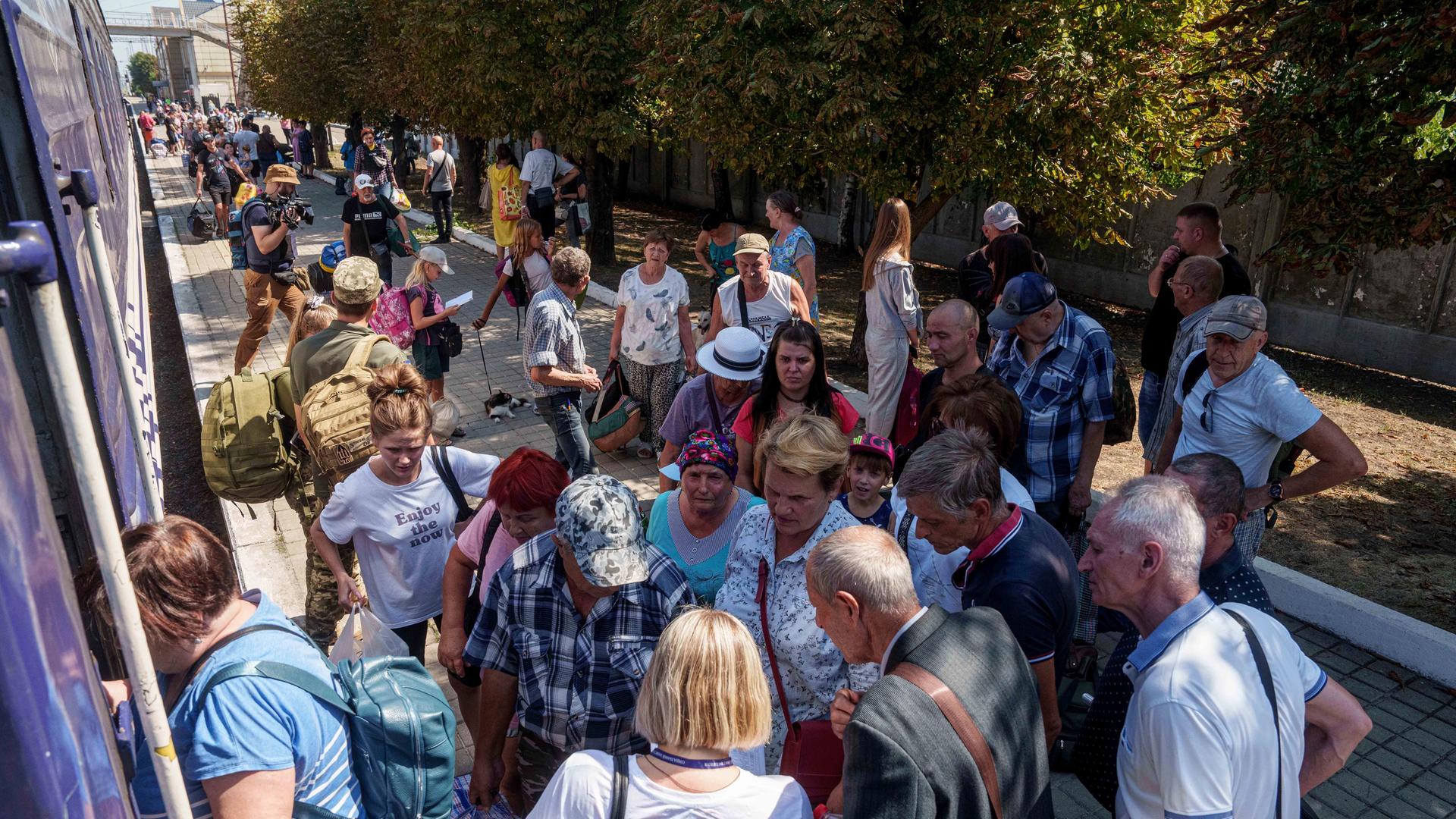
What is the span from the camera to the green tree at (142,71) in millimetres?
135750

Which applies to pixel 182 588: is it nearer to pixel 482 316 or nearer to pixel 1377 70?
pixel 1377 70

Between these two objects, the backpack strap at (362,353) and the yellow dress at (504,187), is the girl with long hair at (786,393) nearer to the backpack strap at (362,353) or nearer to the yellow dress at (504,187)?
the backpack strap at (362,353)

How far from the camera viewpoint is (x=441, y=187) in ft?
58.7

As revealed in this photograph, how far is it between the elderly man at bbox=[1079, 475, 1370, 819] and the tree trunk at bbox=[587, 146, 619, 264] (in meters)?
13.9

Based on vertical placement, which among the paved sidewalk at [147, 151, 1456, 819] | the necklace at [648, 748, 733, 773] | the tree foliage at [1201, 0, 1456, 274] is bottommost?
the paved sidewalk at [147, 151, 1456, 819]

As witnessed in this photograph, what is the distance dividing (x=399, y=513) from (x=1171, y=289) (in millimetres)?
4353

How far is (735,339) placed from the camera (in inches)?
188

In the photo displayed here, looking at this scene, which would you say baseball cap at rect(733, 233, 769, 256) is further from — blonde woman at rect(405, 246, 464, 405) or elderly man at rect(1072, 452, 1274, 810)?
elderly man at rect(1072, 452, 1274, 810)

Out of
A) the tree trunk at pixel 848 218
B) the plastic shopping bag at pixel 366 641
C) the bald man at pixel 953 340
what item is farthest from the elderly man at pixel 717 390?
the tree trunk at pixel 848 218

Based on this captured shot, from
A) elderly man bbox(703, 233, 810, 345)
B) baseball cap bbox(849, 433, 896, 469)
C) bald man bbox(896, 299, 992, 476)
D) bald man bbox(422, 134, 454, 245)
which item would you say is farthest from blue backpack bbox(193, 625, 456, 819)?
bald man bbox(422, 134, 454, 245)

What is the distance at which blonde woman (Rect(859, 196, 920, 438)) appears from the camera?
6340 mm

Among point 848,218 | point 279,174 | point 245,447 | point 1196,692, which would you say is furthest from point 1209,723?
point 848,218

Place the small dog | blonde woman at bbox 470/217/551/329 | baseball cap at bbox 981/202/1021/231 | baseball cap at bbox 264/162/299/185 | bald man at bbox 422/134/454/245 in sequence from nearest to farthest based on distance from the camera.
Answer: baseball cap at bbox 981/202/1021/231 < blonde woman at bbox 470/217/551/329 < the small dog < baseball cap at bbox 264/162/299/185 < bald man at bbox 422/134/454/245

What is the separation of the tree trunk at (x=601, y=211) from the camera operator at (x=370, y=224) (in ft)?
17.3
